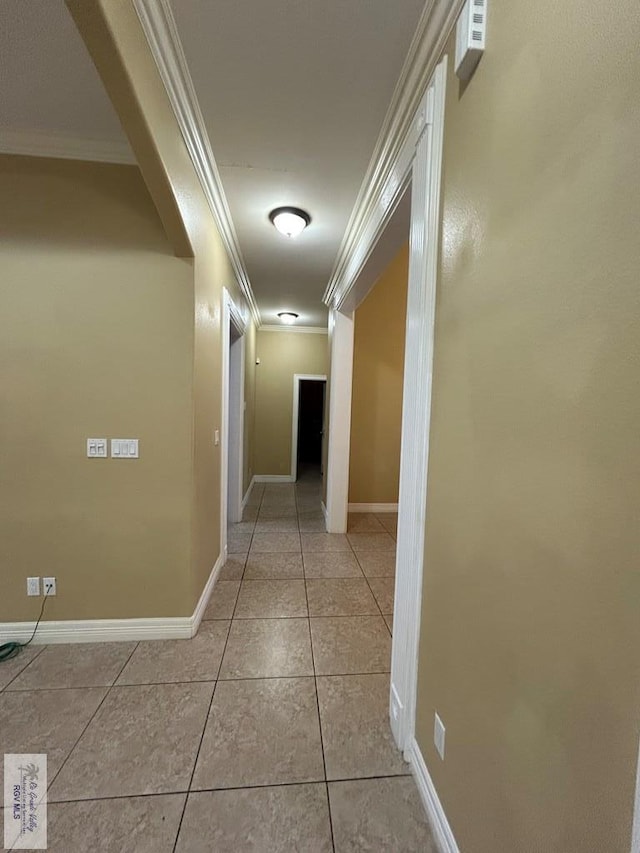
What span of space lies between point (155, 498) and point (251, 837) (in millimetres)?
1474

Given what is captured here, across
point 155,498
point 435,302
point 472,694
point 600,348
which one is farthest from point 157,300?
point 472,694

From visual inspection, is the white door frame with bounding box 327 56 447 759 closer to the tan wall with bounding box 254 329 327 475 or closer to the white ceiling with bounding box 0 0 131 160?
the white ceiling with bounding box 0 0 131 160

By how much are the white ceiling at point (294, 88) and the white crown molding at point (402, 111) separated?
4cm

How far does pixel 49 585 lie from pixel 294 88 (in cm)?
273

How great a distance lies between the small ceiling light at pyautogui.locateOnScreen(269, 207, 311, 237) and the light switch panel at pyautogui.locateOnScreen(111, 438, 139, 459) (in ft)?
5.56

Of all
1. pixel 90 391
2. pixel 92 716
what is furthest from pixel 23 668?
pixel 90 391

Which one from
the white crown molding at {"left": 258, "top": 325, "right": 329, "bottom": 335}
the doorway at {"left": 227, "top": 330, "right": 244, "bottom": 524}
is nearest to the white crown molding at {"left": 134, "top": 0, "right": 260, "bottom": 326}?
the doorway at {"left": 227, "top": 330, "right": 244, "bottom": 524}

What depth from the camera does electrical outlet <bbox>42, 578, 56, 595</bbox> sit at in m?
1.99

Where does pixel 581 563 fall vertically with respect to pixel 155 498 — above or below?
above

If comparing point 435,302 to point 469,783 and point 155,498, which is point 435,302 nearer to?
point 469,783

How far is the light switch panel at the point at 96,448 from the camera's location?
77.8 inches

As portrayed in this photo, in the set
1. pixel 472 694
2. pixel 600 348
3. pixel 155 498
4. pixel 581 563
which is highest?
pixel 600 348

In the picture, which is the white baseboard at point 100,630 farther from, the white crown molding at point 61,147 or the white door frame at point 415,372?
the white crown molding at point 61,147

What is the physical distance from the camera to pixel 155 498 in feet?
6.72
